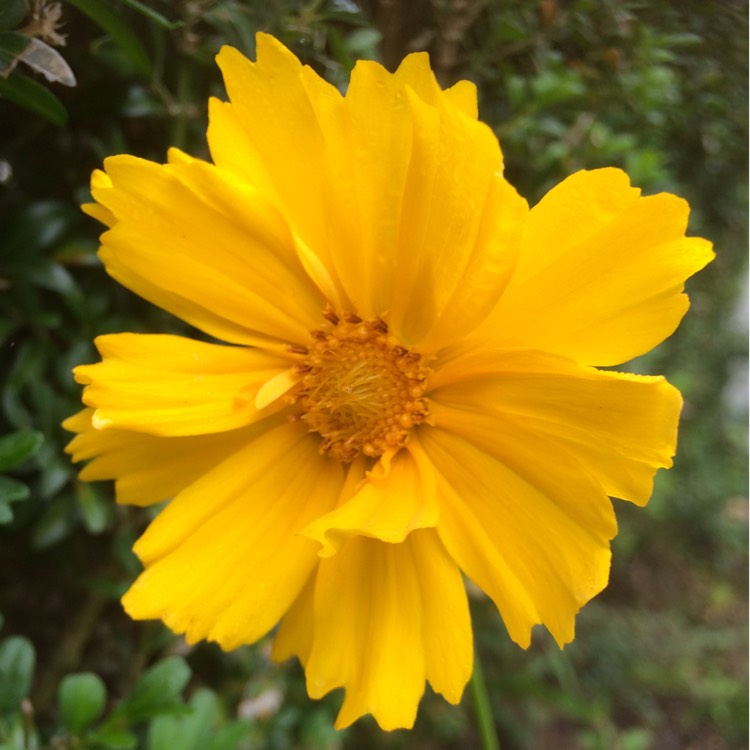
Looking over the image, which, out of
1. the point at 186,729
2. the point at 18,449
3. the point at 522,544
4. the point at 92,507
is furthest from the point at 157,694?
the point at 522,544

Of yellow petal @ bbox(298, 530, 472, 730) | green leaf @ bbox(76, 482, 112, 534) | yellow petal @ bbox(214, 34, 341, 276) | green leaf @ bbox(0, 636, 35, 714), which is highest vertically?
yellow petal @ bbox(214, 34, 341, 276)

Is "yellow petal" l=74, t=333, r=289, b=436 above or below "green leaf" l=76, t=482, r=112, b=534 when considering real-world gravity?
above

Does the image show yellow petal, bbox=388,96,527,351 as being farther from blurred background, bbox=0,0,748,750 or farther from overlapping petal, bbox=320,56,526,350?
blurred background, bbox=0,0,748,750

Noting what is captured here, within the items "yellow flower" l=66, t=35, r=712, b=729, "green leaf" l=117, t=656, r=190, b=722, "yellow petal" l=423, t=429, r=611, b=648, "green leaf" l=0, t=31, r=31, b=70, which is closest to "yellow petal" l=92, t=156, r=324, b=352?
"yellow flower" l=66, t=35, r=712, b=729

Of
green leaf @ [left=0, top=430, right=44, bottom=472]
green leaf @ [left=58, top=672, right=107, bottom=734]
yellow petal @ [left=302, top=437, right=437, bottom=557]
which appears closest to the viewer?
yellow petal @ [left=302, top=437, right=437, bottom=557]

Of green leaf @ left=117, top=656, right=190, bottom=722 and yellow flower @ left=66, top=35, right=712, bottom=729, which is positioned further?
green leaf @ left=117, top=656, right=190, bottom=722

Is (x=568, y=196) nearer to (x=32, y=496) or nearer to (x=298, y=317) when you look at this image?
(x=298, y=317)

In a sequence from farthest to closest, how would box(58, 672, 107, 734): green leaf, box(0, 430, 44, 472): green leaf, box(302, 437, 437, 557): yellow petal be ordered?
box(58, 672, 107, 734): green leaf → box(0, 430, 44, 472): green leaf → box(302, 437, 437, 557): yellow petal
